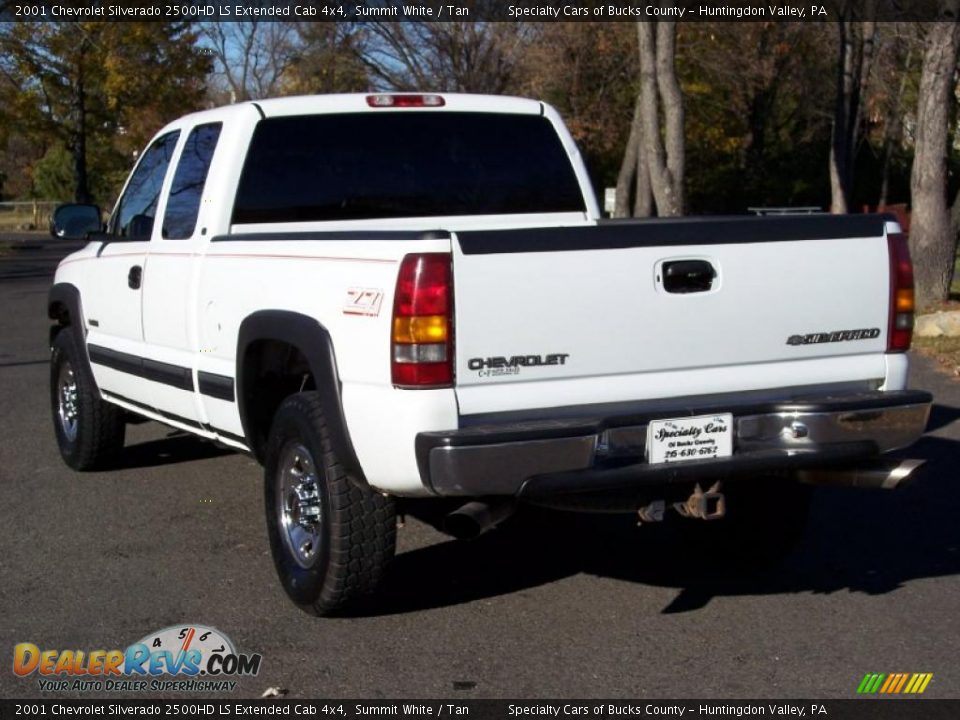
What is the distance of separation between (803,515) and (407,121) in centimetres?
271

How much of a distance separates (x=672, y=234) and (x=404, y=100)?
7.20ft

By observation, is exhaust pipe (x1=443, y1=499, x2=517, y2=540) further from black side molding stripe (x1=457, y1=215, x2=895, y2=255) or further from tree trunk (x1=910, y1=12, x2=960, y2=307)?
tree trunk (x1=910, y1=12, x2=960, y2=307)

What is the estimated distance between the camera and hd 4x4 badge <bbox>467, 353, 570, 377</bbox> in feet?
15.0

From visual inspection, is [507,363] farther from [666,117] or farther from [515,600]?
[666,117]

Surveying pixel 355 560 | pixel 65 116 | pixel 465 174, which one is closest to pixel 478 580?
pixel 355 560

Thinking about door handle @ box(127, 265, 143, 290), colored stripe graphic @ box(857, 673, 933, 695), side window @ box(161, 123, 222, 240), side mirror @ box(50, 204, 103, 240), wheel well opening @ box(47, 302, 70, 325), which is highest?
side window @ box(161, 123, 222, 240)

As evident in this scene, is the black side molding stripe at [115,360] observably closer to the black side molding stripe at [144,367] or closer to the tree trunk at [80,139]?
the black side molding stripe at [144,367]

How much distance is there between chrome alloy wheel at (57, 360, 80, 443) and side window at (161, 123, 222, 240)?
180cm

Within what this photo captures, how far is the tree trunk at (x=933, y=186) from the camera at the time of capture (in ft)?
50.5

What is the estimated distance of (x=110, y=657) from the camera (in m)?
4.96

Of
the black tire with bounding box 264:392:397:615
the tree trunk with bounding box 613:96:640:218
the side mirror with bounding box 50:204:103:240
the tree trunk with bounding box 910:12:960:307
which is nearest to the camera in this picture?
the black tire with bounding box 264:392:397:615

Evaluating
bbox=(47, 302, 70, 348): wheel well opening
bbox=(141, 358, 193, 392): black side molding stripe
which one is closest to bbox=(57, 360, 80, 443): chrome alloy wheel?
bbox=(47, 302, 70, 348): wheel well opening

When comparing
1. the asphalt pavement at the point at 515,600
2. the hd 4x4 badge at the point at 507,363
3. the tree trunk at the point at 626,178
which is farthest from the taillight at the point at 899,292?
the tree trunk at the point at 626,178

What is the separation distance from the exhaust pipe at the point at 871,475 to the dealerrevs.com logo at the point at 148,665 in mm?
2300
